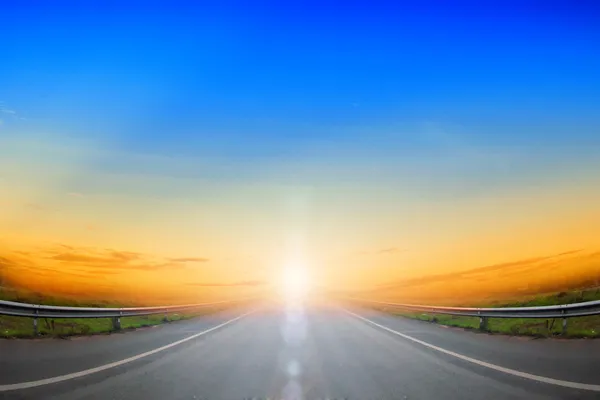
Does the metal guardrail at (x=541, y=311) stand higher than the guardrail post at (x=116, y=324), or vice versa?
the guardrail post at (x=116, y=324)

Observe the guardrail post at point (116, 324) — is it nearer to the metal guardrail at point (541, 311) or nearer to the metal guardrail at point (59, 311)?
the metal guardrail at point (59, 311)

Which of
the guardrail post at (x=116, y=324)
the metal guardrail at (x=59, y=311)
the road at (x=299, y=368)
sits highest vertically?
the metal guardrail at (x=59, y=311)

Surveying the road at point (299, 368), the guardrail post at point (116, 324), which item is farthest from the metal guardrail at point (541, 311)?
the guardrail post at point (116, 324)

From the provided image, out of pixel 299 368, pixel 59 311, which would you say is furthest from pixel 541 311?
pixel 59 311

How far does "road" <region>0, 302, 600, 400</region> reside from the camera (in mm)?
6668

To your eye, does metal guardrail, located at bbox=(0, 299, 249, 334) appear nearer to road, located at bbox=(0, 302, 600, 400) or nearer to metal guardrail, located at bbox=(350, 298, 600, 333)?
road, located at bbox=(0, 302, 600, 400)

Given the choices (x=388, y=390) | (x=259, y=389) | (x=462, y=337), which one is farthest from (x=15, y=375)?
(x=462, y=337)

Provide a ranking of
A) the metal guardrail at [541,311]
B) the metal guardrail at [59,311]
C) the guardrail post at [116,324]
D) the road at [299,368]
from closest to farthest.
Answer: the road at [299,368], the metal guardrail at [59,311], the metal guardrail at [541,311], the guardrail post at [116,324]

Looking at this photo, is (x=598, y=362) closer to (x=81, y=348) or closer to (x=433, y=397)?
(x=433, y=397)

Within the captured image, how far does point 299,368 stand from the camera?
9125 millimetres

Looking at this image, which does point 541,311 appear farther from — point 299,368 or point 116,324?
point 116,324

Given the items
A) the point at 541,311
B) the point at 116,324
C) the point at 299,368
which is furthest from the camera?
the point at 116,324

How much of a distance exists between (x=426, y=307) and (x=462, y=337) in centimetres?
1035

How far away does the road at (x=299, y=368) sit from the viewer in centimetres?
667
